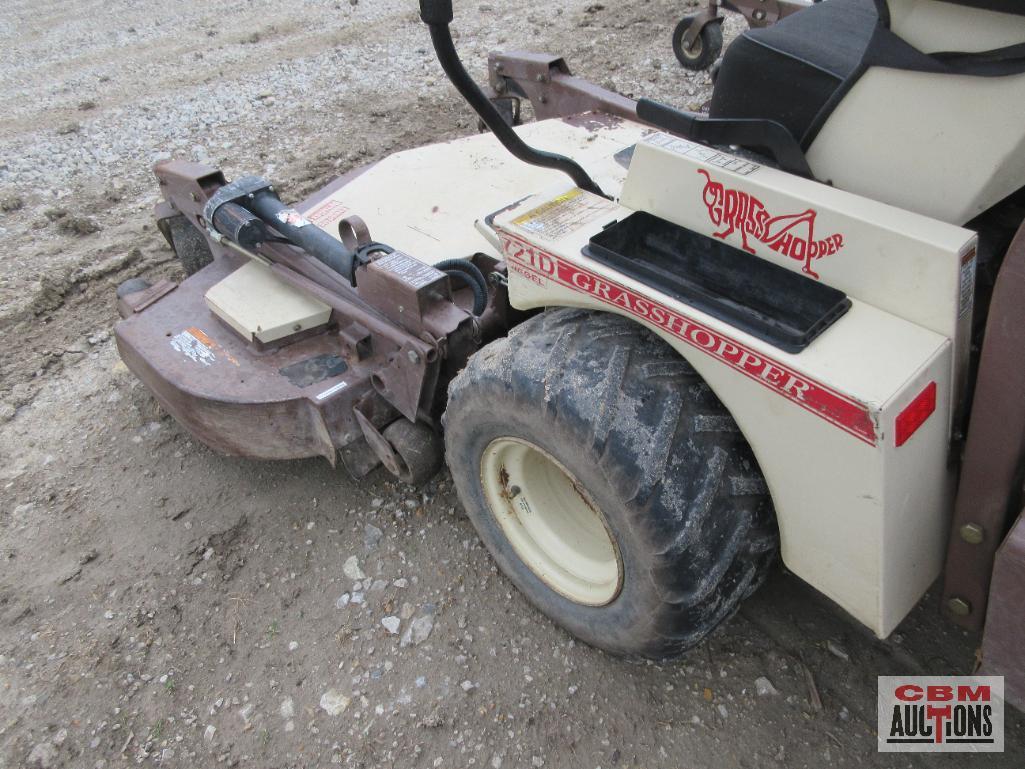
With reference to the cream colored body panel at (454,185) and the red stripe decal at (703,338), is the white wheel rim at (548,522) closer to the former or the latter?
the red stripe decal at (703,338)

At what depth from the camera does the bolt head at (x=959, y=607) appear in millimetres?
1567

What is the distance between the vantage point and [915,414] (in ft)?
4.13

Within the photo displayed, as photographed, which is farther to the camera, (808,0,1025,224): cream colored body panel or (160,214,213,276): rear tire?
(160,214,213,276): rear tire

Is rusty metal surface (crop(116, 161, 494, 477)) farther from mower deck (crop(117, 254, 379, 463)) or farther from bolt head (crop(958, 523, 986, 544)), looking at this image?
bolt head (crop(958, 523, 986, 544))

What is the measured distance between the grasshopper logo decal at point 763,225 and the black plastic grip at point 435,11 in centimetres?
55

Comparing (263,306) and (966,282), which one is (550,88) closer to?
(263,306)

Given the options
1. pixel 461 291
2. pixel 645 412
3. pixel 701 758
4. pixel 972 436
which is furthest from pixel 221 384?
pixel 972 436

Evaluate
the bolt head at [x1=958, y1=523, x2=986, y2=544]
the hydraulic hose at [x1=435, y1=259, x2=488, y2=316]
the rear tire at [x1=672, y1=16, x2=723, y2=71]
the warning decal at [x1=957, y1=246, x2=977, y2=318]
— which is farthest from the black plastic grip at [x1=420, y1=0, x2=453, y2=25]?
the rear tire at [x1=672, y1=16, x2=723, y2=71]

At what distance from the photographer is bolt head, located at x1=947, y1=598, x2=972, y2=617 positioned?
1.57 meters

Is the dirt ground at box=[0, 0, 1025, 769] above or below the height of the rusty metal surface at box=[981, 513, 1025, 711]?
below

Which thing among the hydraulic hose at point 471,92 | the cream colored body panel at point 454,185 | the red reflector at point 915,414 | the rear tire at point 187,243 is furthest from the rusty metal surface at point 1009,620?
the rear tire at point 187,243

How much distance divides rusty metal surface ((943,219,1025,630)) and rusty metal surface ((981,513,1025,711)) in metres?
0.09

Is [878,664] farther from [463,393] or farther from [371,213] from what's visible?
[371,213]

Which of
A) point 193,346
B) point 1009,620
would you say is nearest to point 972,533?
point 1009,620
